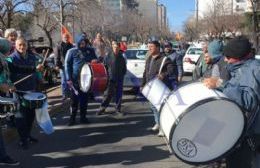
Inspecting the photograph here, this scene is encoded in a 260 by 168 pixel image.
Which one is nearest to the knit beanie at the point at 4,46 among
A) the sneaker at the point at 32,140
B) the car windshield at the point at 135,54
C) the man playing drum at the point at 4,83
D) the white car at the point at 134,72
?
the man playing drum at the point at 4,83

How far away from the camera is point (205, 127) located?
4.38 metres

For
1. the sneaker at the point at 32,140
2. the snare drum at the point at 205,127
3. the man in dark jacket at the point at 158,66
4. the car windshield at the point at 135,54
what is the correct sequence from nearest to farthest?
the snare drum at the point at 205,127 → the sneaker at the point at 32,140 → the man in dark jacket at the point at 158,66 → the car windshield at the point at 135,54

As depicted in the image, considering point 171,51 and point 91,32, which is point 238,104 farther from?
point 91,32

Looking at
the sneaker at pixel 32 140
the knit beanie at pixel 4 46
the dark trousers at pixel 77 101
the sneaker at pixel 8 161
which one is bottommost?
the sneaker at pixel 32 140

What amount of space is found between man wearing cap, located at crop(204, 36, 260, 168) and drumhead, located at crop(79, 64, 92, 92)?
A: 216 inches

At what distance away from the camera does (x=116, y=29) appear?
211 ft

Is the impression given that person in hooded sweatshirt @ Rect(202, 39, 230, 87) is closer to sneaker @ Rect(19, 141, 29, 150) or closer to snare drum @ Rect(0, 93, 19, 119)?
snare drum @ Rect(0, 93, 19, 119)

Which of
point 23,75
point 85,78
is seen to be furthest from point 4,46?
point 85,78

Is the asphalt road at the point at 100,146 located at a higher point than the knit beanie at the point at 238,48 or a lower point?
lower

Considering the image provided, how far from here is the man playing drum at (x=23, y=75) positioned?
8.22 metres

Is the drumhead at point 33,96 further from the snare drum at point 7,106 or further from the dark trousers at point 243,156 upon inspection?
the dark trousers at point 243,156

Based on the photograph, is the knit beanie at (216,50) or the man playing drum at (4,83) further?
the knit beanie at (216,50)

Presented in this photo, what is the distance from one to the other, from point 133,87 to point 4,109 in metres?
9.78

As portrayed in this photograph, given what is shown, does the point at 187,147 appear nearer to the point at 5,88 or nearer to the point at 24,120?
the point at 5,88
